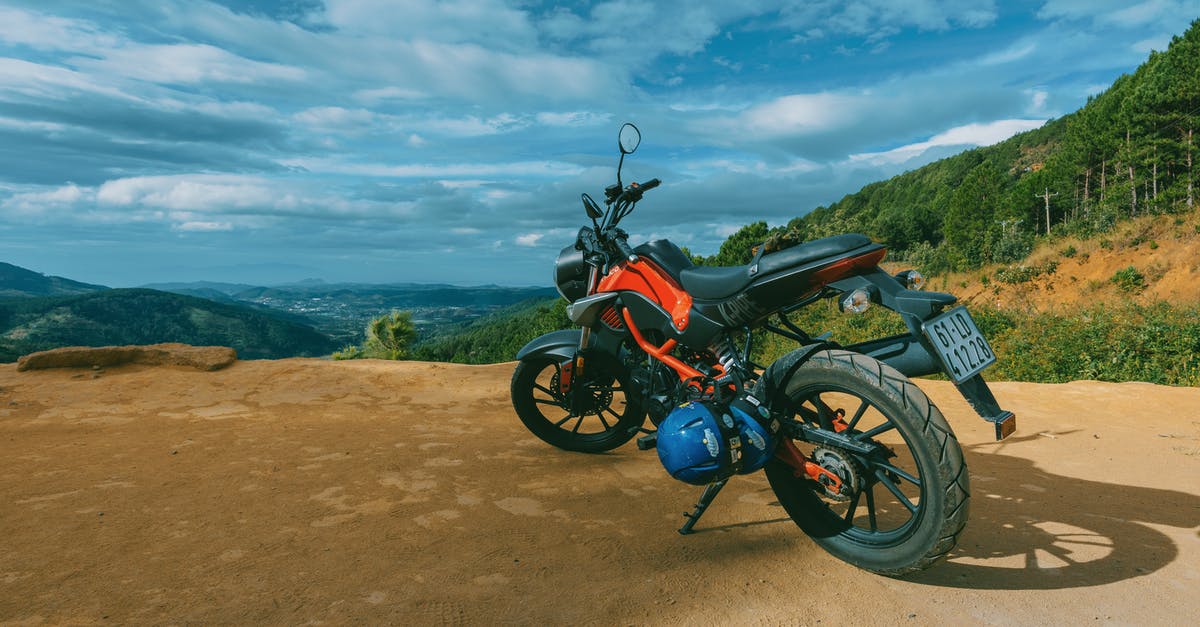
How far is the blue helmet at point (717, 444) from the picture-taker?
2869mm

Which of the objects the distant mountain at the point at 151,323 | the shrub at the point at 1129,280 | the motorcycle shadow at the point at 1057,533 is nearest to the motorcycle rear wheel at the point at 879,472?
the motorcycle shadow at the point at 1057,533

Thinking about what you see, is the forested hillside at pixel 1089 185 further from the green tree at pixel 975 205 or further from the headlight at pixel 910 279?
the headlight at pixel 910 279

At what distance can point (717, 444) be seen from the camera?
2869mm

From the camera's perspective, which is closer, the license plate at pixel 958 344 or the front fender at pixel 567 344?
the license plate at pixel 958 344

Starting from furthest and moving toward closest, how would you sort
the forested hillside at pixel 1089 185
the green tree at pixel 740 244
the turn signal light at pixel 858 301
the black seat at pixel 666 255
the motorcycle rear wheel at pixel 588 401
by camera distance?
1. the green tree at pixel 740 244
2. the forested hillside at pixel 1089 185
3. the motorcycle rear wheel at pixel 588 401
4. the black seat at pixel 666 255
5. the turn signal light at pixel 858 301

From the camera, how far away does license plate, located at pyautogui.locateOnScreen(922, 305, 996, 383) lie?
7.80ft

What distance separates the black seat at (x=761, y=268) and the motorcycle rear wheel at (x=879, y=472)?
45cm

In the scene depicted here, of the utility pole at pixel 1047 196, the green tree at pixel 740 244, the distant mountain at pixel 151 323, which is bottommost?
the distant mountain at pixel 151 323

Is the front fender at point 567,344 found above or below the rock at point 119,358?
above

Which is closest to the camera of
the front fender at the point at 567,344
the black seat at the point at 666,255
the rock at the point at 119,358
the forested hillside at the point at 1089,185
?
the black seat at the point at 666,255

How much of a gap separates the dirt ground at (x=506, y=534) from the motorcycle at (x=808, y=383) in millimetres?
319

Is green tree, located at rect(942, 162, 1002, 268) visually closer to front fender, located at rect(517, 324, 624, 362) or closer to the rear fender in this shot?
front fender, located at rect(517, 324, 624, 362)

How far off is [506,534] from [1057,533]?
9.29 feet

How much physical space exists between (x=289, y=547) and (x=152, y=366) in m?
7.10
